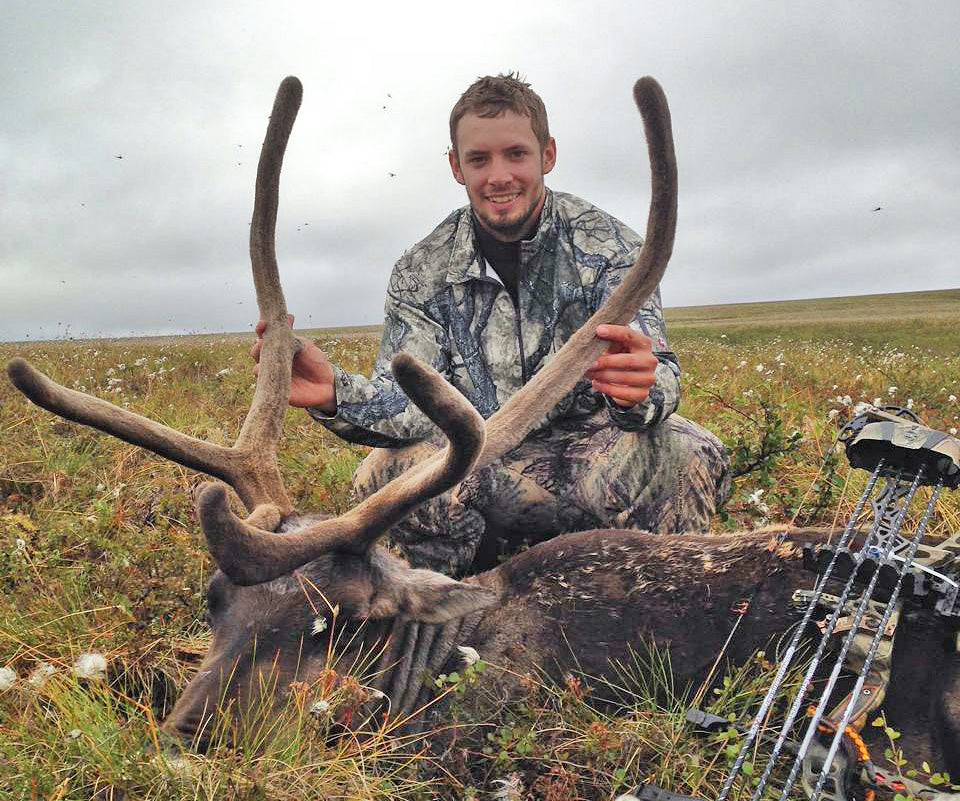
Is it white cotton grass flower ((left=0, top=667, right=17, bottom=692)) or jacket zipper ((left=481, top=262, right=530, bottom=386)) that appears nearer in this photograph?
white cotton grass flower ((left=0, top=667, right=17, bottom=692))

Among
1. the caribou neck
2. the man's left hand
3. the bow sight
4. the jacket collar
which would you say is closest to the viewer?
the bow sight

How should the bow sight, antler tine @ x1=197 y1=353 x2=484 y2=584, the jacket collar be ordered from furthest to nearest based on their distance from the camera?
the jacket collar, antler tine @ x1=197 y1=353 x2=484 y2=584, the bow sight

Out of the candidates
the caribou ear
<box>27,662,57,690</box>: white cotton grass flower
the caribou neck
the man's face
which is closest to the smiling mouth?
the man's face

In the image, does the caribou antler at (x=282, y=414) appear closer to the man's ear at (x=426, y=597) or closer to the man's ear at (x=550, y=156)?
the man's ear at (x=426, y=597)

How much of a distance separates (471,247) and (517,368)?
792 mm

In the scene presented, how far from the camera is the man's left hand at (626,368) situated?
362cm

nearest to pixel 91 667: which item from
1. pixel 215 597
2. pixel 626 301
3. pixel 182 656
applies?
pixel 215 597

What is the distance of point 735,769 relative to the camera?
2.06 meters

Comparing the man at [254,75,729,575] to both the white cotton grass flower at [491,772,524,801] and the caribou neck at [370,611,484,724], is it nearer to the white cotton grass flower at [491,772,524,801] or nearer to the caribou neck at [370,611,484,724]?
the caribou neck at [370,611,484,724]

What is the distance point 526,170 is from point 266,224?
1670 millimetres

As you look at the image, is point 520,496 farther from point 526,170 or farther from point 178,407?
point 178,407

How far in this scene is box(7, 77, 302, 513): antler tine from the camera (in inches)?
116

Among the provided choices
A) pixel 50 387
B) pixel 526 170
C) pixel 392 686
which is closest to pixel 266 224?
pixel 50 387

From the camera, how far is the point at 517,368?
16.0 ft
